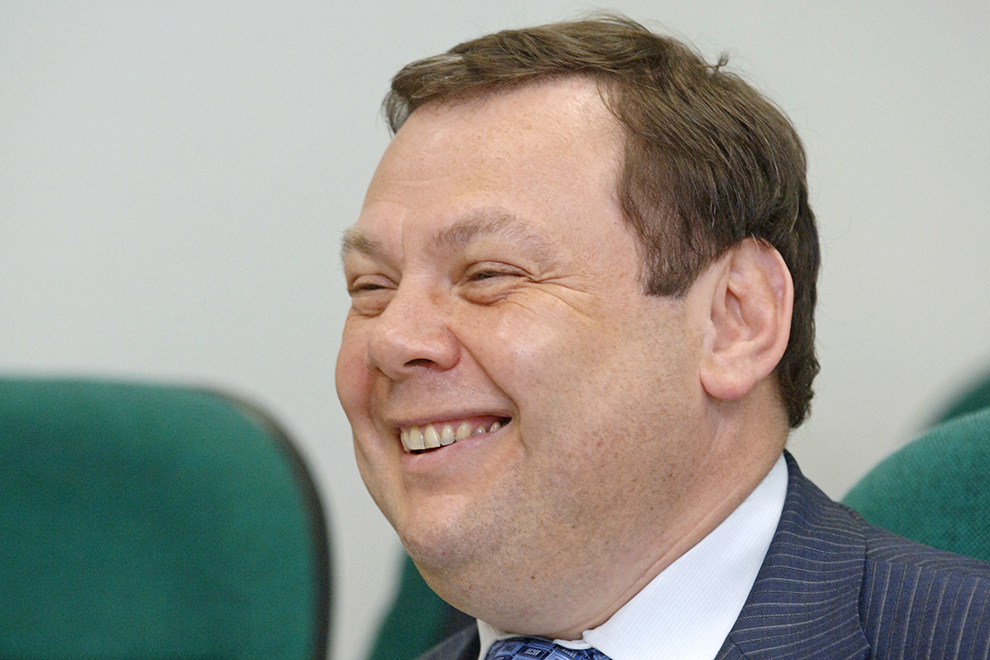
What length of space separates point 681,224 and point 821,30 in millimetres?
1190

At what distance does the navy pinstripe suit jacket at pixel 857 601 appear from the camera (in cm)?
102

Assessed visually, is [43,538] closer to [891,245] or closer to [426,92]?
[426,92]

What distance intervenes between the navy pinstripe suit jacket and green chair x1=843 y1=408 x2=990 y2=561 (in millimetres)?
135

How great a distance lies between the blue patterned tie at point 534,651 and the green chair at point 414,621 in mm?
486

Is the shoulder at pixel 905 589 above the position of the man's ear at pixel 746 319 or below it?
below

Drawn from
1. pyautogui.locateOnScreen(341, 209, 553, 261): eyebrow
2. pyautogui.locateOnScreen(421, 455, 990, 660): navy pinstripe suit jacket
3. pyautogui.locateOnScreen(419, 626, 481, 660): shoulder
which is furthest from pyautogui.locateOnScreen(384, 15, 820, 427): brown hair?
pyautogui.locateOnScreen(419, 626, 481, 660): shoulder

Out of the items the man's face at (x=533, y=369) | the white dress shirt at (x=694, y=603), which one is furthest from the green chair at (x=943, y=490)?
the man's face at (x=533, y=369)

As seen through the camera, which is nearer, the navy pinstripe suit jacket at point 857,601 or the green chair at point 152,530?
the navy pinstripe suit jacket at point 857,601

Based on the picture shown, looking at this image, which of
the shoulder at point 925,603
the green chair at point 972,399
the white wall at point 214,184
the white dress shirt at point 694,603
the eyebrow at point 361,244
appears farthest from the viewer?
the white wall at point 214,184

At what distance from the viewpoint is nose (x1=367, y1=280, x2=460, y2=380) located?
1125 mm

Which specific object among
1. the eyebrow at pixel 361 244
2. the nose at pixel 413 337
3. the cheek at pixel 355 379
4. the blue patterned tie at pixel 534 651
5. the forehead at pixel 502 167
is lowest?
the blue patterned tie at pixel 534 651

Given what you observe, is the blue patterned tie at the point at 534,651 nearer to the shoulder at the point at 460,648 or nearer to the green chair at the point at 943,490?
the shoulder at the point at 460,648

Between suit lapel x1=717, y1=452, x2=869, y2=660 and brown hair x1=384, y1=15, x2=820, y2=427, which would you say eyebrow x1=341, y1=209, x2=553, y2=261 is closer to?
brown hair x1=384, y1=15, x2=820, y2=427

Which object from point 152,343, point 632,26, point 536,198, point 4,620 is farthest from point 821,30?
point 4,620
